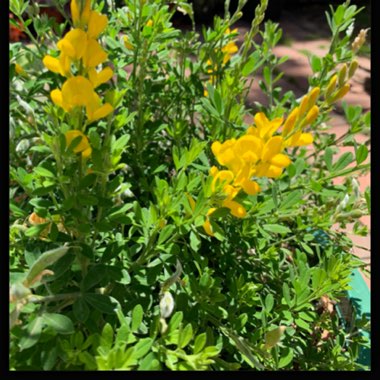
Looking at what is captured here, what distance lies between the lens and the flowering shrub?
0.61m

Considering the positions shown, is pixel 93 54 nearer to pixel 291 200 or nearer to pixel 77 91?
pixel 77 91

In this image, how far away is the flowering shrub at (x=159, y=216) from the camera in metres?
0.61

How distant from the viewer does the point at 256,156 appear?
682 mm

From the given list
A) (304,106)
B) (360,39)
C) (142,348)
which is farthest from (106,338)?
(360,39)

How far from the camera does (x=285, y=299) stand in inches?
32.7

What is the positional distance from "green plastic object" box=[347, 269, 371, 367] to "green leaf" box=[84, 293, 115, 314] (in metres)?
0.54

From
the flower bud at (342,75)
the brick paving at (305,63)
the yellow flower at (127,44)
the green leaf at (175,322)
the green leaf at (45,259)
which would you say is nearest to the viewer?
the green leaf at (45,259)

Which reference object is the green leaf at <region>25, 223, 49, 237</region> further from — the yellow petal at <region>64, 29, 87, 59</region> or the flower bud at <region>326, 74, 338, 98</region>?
the flower bud at <region>326, 74, 338, 98</region>

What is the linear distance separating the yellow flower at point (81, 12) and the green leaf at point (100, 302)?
302 millimetres

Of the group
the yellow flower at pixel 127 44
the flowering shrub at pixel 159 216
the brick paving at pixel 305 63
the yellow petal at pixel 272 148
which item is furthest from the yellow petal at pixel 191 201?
the brick paving at pixel 305 63

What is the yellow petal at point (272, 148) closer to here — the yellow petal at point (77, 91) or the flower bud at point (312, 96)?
the flower bud at point (312, 96)

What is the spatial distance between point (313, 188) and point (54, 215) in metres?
0.40

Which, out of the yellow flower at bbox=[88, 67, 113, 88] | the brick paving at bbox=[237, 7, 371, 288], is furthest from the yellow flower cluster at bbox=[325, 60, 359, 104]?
the brick paving at bbox=[237, 7, 371, 288]
